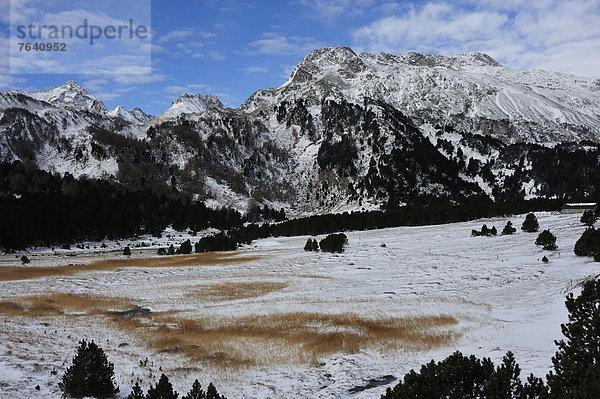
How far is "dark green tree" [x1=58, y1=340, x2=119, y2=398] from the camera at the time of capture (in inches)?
481

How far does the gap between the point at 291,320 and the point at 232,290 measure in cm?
1195

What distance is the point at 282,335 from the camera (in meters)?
19.9

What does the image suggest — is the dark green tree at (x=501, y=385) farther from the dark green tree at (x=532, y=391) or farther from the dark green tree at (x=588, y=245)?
the dark green tree at (x=588, y=245)

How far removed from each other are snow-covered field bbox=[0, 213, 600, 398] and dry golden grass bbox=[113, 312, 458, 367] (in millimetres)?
88

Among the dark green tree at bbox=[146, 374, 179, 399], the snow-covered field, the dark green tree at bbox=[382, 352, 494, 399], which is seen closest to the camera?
the dark green tree at bbox=[382, 352, 494, 399]

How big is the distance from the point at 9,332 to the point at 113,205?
3753 inches

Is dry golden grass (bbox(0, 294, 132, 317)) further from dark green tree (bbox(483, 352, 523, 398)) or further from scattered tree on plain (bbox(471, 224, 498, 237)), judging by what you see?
scattered tree on plain (bbox(471, 224, 498, 237))

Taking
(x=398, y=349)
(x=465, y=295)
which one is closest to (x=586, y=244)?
(x=465, y=295)

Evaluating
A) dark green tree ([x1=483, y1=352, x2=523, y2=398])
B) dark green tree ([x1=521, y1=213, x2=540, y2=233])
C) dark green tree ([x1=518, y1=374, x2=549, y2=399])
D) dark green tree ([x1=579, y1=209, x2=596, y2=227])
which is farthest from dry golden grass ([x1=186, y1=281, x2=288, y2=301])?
dark green tree ([x1=579, y1=209, x2=596, y2=227])

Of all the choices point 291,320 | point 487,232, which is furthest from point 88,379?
point 487,232

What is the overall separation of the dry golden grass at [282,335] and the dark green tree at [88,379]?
4237mm

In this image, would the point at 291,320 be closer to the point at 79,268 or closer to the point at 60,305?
the point at 60,305

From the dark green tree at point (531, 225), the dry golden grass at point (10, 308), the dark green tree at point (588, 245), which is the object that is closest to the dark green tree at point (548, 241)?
the dark green tree at point (588, 245)

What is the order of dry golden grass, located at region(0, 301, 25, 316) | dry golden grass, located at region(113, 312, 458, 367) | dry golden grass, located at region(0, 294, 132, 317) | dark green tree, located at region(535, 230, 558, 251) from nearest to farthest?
dry golden grass, located at region(113, 312, 458, 367), dry golden grass, located at region(0, 301, 25, 316), dry golden grass, located at region(0, 294, 132, 317), dark green tree, located at region(535, 230, 558, 251)
